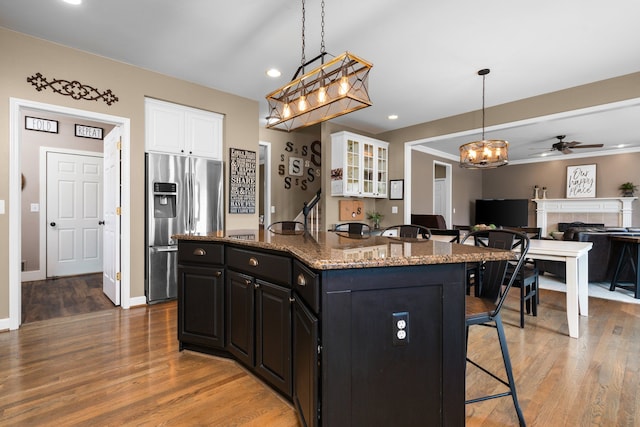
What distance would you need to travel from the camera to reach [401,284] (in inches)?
50.3

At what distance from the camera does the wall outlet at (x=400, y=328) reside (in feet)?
4.17

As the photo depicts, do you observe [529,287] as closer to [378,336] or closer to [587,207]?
[378,336]

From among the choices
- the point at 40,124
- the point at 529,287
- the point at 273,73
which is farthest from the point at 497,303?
the point at 40,124

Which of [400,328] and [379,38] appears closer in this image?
[400,328]

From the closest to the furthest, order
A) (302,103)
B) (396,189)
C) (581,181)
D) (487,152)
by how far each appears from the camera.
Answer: (302,103), (487,152), (396,189), (581,181)

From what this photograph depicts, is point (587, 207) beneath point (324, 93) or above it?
beneath

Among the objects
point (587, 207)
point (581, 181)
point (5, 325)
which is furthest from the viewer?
point (581, 181)

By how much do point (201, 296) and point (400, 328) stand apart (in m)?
1.52

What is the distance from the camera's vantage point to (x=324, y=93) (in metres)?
2.17

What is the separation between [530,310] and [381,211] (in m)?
3.23

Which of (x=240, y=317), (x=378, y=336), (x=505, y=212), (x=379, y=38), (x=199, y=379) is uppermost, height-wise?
(x=379, y=38)

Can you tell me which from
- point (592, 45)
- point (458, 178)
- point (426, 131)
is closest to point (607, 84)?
point (592, 45)

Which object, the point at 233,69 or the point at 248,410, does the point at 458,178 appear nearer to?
the point at 233,69

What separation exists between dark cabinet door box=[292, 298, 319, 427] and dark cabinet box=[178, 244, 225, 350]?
0.82 metres
